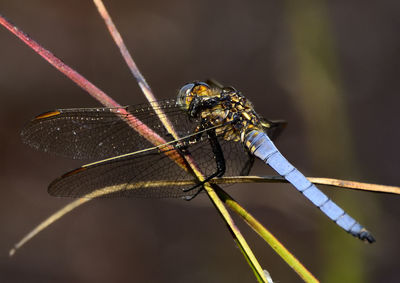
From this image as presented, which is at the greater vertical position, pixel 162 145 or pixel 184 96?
pixel 184 96

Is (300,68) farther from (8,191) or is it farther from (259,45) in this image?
(8,191)

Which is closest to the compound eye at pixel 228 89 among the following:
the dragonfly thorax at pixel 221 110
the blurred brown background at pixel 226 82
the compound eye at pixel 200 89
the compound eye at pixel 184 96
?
the dragonfly thorax at pixel 221 110

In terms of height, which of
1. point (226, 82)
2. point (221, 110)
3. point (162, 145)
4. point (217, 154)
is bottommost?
point (162, 145)

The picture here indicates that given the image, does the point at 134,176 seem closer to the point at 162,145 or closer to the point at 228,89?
the point at 162,145

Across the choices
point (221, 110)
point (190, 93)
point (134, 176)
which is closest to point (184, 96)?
point (190, 93)

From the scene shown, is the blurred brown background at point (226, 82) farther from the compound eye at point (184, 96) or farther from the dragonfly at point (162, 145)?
the compound eye at point (184, 96)

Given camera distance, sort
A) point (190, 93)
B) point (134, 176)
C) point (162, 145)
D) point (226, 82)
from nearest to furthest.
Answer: point (162, 145) → point (134, 176) → point (190, 93) → point (226, 82)

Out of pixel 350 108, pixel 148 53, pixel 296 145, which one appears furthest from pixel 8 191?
pixel 350 108

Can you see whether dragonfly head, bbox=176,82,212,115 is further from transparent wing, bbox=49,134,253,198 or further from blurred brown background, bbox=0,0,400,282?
blurred brown background, bbox=0,0,400,282
